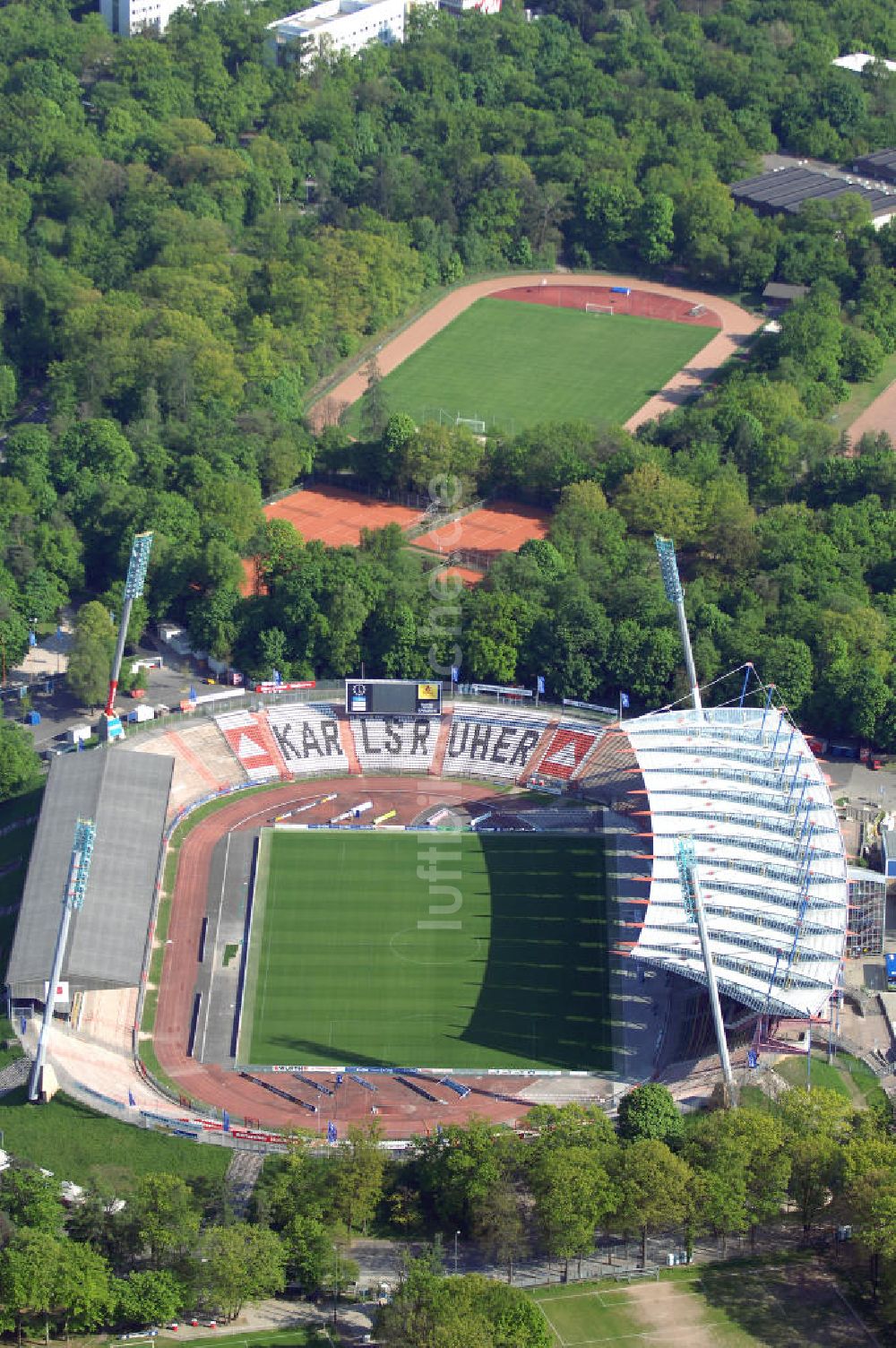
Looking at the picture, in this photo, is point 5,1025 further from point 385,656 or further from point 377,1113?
point 385,656

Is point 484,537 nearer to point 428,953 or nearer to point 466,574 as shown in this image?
point 466,574

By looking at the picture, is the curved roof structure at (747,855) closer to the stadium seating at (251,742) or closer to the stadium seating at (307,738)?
the stadium seating at (307,738)

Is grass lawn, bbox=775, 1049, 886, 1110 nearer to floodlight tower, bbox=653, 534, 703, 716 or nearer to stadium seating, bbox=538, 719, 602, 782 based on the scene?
floodlight tower, bbox=653, 534, 703, 716

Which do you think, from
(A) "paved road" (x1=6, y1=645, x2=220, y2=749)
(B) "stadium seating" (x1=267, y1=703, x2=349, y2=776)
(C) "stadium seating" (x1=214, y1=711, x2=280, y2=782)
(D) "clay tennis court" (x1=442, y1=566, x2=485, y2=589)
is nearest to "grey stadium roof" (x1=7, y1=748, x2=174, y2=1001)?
(C) "stadium seating" (x1=214, y1=711, x2=280, y2=782)

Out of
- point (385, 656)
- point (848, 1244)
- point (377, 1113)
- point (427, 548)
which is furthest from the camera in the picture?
point (427, 548)

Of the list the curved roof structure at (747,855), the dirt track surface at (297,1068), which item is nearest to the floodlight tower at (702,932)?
the curved roof structure at (747,855)

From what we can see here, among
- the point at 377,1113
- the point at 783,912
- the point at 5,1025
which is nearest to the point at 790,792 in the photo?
the point at 783,912

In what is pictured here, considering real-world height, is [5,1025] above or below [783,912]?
below
